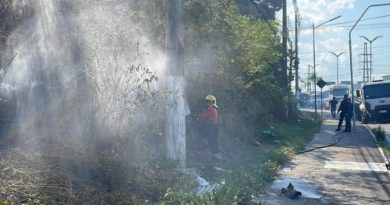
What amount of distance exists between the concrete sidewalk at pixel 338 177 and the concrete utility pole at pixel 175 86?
1823 millimetres

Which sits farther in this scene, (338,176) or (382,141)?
(382,141)

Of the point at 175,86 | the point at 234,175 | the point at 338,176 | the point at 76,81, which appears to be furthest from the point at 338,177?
the point at 76,81

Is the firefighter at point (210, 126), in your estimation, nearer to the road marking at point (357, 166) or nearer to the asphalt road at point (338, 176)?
→ the asphalt road at point (338, 176)

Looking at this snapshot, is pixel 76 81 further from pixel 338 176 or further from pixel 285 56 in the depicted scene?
pixel 285 56

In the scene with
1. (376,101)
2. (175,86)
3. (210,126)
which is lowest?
(210,126)

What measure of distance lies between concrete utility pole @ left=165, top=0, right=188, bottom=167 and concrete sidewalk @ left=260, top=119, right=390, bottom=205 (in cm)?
182

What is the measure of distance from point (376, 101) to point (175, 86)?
20.3m

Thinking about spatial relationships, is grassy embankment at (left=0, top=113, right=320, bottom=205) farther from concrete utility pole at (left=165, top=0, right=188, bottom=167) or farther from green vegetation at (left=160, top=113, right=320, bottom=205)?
concrete utility pole at (left=165, top=0, right=188, bottom=167)

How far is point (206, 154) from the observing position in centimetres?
1064

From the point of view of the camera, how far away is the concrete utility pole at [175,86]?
8.62 metres

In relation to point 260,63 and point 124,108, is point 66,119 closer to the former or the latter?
point 124,108

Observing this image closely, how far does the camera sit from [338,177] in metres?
10.1

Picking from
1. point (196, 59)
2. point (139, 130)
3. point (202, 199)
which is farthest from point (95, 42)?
point (196, 59)

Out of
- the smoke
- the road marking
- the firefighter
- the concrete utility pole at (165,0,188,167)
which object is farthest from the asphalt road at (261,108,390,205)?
the smoke
